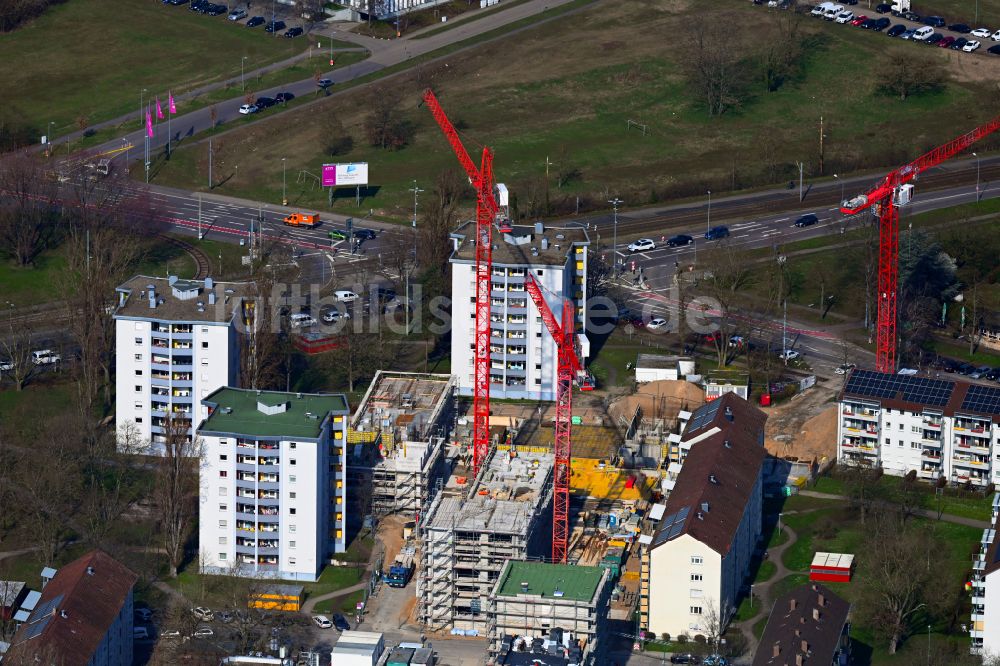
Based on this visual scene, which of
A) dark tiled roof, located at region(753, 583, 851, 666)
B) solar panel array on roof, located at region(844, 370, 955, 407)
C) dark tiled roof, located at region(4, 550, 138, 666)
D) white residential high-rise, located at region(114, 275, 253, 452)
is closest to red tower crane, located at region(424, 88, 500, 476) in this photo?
white residential high-rise, located at region(114, 275, 253, 452)

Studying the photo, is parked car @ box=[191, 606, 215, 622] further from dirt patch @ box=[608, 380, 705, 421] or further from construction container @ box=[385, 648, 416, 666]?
dirt patch @ box=[608, 380, 705, 421]

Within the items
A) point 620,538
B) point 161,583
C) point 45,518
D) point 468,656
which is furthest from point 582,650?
point 45,518

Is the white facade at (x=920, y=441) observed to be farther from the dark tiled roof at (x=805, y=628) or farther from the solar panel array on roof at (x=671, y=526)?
the dark tiled roof at (x=805, y=628)

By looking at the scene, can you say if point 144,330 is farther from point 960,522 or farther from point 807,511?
point 960,522

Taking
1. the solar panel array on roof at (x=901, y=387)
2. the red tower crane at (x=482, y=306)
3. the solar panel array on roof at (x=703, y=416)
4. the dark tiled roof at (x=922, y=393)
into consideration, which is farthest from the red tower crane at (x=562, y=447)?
the dark tiled roof at (x=922, y=393)

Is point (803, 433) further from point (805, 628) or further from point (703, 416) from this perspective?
point (805, 628)

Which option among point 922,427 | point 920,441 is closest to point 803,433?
point 920,441
